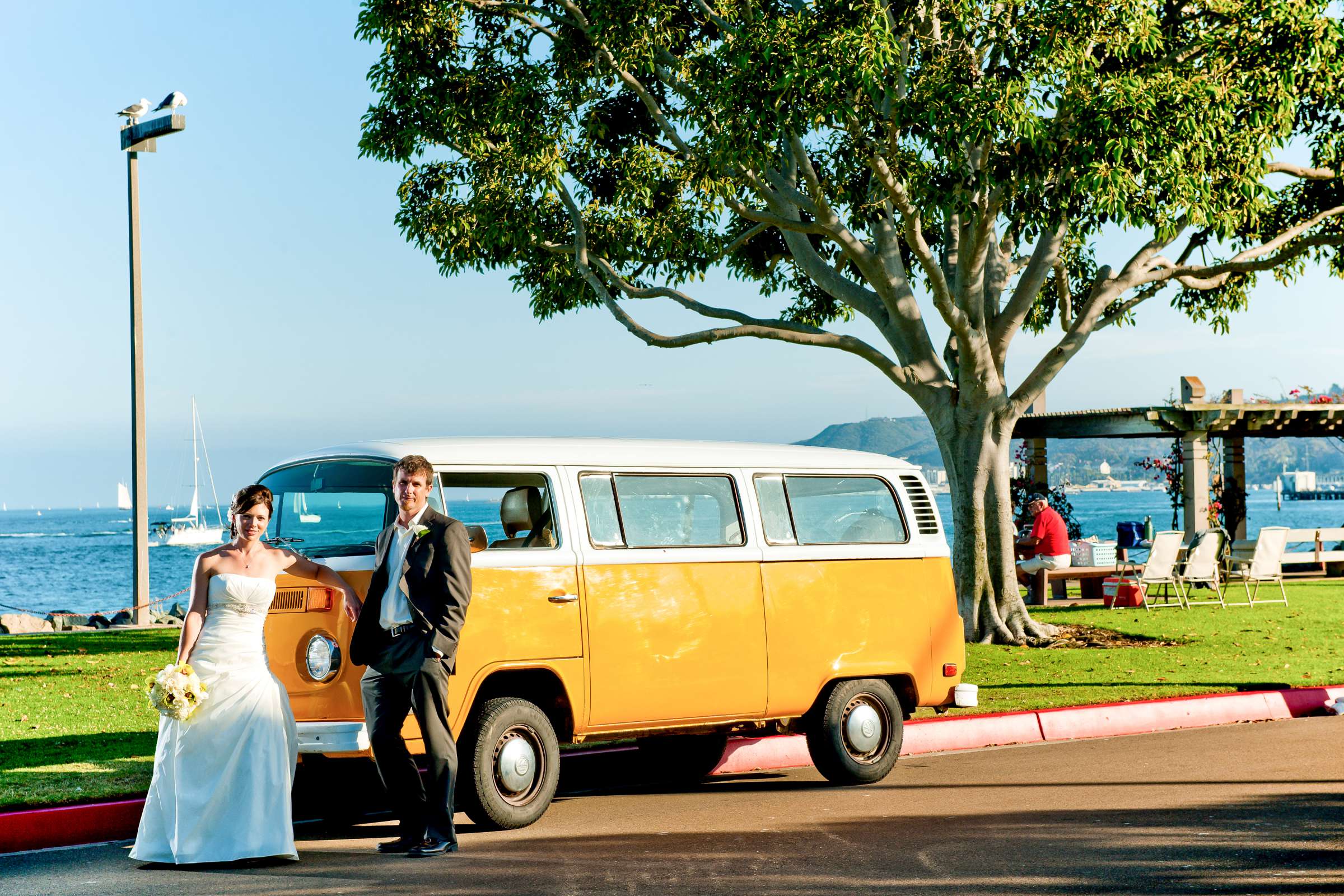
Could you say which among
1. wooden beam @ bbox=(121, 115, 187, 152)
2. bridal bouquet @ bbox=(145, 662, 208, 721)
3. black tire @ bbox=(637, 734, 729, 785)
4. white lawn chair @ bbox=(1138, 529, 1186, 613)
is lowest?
black tire @ bbox=(637, 734, 729, 785)

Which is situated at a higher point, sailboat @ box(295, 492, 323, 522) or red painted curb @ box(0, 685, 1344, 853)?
sailboat @ box(295, 492, 323, 522)

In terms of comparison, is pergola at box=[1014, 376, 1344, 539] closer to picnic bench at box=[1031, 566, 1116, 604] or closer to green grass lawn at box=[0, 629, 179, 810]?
picnic bench at box=[1031, 566, 1116, 604]

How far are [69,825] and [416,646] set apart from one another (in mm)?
2426

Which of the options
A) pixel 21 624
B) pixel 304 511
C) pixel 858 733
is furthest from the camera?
pixel 21 624

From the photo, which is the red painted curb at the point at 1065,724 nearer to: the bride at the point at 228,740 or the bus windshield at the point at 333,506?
the bus windshield at the point at 333,506

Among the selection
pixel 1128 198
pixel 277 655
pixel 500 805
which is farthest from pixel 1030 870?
pixel 1128 198

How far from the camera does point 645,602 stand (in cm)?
812

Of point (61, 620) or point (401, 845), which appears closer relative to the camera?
point (401, 845)

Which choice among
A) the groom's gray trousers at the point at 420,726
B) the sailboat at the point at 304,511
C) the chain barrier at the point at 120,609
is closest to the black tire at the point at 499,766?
the groom's gray trousers at the point at 420,726

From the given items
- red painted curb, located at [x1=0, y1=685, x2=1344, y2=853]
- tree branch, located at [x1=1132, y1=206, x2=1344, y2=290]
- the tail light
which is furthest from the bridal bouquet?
tree branch, located at [x1=1132, y1=206, x2=1344, y2=290]

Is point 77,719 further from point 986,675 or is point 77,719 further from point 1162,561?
point 1162,561

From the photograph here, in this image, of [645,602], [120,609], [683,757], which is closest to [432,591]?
[645,602]

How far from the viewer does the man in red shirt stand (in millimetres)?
20578

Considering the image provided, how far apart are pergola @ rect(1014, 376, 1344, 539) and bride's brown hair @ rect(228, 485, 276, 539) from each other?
70.0 feet
